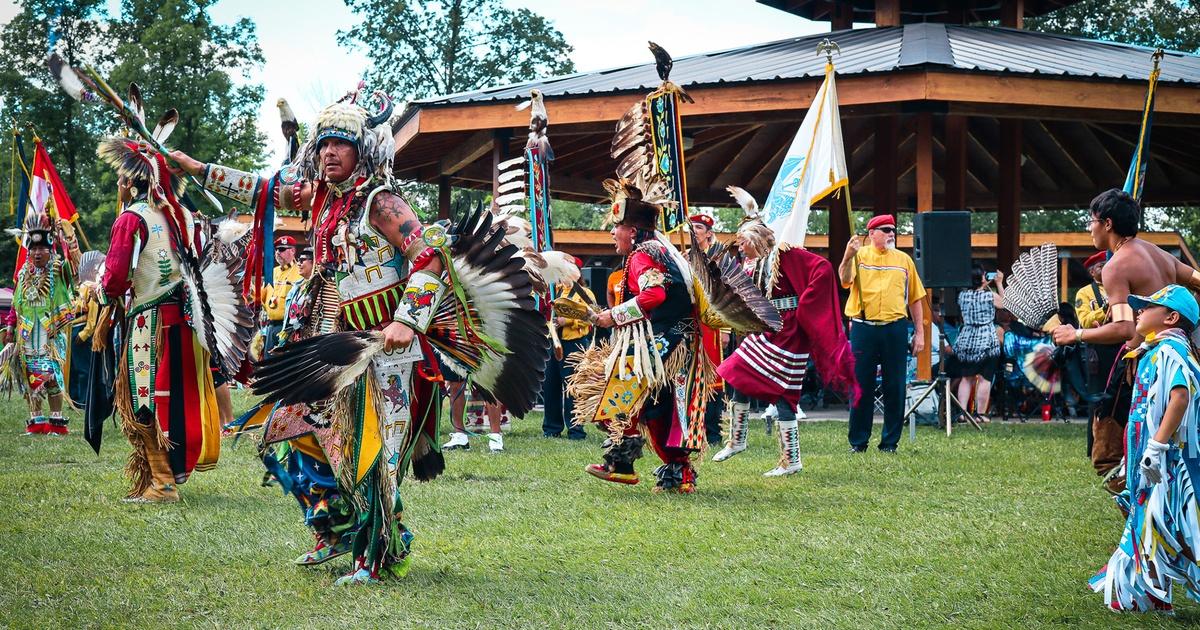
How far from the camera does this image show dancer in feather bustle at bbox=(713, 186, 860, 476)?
7.86 metres

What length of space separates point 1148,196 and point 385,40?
2378 cm

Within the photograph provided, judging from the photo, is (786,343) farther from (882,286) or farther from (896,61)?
(896,61)

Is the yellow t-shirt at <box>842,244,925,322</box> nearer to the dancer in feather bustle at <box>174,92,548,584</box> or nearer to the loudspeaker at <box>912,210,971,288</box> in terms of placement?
the loudspeaker at <box>912,210,971,288</box>

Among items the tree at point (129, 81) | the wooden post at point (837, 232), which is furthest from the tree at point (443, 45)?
the wooden post at point (837, 232)

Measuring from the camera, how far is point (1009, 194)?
14.6m

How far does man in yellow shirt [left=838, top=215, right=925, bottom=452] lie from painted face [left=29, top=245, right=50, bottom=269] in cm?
699

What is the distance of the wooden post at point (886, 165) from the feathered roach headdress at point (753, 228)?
635 centimetres

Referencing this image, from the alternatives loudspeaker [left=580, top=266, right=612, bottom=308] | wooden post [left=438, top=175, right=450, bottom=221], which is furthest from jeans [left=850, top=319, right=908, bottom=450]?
wooden post [left=438, top=175, right=450, bottom=221]

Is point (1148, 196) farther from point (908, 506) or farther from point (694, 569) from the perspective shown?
point (694, 569)

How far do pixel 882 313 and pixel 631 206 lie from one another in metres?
3.43

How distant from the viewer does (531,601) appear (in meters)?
4.43

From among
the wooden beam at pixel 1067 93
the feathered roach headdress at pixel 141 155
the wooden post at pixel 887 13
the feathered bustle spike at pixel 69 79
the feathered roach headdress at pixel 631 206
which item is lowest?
the feathered roach headdress at pixel 631 206

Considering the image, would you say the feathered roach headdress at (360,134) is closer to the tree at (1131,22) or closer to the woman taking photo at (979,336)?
the woman taking photo at (979,336)

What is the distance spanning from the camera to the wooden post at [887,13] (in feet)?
55.6
